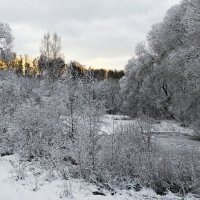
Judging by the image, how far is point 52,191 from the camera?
10289 mm

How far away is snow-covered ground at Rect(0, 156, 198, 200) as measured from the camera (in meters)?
9.91

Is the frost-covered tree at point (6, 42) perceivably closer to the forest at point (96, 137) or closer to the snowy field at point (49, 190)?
the forest at point (96, 137)

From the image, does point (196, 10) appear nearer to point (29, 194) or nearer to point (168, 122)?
point (29, 194)

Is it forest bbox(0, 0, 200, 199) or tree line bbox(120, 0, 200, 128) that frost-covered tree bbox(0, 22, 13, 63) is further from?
tree line bbox(120, 0, 200, 128)

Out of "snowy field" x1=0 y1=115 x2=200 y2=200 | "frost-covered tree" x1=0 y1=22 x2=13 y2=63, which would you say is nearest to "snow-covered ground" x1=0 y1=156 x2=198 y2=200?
"snowy field" x1=0 y1=115 x2=200 y2=200

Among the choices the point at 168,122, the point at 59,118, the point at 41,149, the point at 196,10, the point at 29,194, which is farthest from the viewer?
the point at 168,122

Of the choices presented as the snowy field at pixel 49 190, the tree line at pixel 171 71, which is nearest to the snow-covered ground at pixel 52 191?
the snowy field at pixel 49 190

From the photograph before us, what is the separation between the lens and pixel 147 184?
12031mm

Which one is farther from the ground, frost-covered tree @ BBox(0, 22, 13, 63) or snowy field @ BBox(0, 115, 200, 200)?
frost-covered tree @ BBox(0, 22, 13, 63)

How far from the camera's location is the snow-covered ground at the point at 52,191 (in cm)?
991

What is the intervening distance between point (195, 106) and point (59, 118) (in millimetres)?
12945

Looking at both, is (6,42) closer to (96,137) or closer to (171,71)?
(171,71)

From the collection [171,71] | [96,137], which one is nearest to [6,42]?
[171,71]

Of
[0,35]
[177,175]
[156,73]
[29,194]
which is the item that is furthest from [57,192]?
[156,73]
